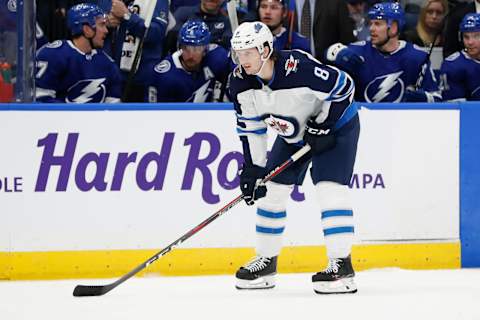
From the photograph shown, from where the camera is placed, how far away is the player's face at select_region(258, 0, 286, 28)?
20.4 ft

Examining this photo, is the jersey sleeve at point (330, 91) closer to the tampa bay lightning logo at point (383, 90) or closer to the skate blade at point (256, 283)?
the skate blade at point (256, 283)

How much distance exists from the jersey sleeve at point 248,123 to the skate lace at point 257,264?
18.0 inches

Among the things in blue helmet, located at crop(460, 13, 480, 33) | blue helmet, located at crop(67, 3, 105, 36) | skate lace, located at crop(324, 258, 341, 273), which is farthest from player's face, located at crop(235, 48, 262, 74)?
blue helmet, located at crop(460, 13, 480, 33)

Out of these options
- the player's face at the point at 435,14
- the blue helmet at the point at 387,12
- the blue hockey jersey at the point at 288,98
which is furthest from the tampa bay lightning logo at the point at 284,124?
the player's face at the point at 435,14

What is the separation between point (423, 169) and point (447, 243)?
0.40 meters

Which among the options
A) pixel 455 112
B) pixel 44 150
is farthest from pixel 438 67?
pixel 44 150

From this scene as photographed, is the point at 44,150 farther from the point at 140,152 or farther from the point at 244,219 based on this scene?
the point at 244,219

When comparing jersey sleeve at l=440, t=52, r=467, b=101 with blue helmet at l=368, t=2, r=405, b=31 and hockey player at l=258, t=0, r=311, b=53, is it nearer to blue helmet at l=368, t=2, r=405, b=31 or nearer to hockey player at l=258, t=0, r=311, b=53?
blue helmet at l=368, t=2, r=405, b=31

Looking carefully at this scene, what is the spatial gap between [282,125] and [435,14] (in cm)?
220

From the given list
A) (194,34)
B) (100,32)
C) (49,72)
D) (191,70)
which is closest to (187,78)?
(191,70)

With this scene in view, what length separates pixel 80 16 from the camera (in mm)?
5984

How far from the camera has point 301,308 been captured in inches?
174

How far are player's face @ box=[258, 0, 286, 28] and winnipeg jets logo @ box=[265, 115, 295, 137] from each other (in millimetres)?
1515

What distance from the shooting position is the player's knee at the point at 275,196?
4965 millimetres
